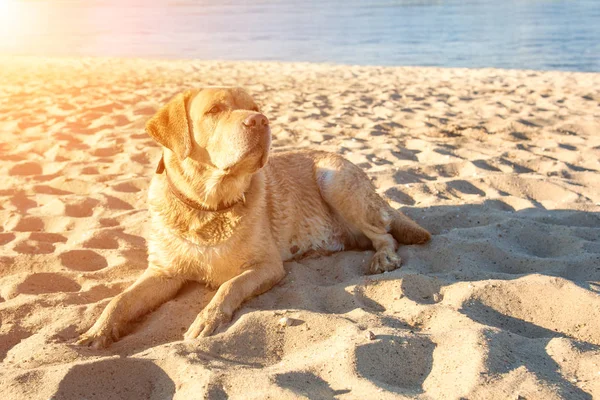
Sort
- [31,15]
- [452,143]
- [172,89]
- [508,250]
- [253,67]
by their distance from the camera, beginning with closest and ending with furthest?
[508,250] < [452,143] < [172,89] < [253,67] < [31,15]

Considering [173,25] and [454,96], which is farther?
[173,25]

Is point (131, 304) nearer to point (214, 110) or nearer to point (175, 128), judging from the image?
→ point (175, 128)

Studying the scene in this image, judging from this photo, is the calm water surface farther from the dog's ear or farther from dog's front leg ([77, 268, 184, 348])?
dog's front leg ([77, 268, 184, 348])

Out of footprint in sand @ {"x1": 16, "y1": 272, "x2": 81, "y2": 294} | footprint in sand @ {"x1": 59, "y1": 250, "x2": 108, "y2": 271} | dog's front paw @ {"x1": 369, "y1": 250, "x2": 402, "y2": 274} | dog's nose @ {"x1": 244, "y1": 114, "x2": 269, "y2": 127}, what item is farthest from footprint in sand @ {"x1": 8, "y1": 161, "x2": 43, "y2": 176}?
dog's front paw @ {"x1": 369, "y1": 250, "x2": 402, "y2": 274}

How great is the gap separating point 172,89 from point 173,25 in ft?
77.9

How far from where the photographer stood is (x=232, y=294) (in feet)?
12.4

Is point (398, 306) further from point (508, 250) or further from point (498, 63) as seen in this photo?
point (498, 63)

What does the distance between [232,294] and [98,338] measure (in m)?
0.84

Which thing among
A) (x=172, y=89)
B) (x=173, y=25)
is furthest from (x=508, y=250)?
(x=173, y=25)

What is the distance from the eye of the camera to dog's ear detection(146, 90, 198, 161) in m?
3.82

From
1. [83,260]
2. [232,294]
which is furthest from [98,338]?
[83,260]

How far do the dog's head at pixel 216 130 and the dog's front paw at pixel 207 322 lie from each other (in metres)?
0.90

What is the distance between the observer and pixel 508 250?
441cm

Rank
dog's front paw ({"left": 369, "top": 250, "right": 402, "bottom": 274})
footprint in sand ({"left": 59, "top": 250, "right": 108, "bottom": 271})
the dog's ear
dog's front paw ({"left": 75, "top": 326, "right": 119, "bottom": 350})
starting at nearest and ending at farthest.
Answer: dog's front paw ({"left": 75, "top": 326, "right": 119, "bottom": 350}), the dog's ear, dog's front paw ({"left": 369, "top": 250, "right": 402, "bottom": 274}), footprint in sand ({"left": 59, "top": 250, "right": 108, "bottom": 271})
